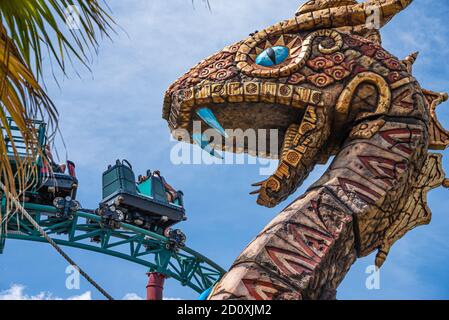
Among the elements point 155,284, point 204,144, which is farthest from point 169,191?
point 204,144

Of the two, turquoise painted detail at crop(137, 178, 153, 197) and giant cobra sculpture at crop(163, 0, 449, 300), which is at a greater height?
turquoise painted detail at crop(137, 178, 153, 197)

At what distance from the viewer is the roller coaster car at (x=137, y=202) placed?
12.8 meters

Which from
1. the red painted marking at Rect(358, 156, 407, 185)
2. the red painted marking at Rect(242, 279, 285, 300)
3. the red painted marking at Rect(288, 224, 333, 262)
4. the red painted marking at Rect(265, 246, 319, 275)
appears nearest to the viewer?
the red painted marking at Rect(242, 279, 285, 300)

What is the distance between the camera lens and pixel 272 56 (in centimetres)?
548

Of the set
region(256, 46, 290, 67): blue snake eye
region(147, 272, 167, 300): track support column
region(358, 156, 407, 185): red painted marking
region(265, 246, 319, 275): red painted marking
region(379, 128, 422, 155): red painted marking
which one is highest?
region(147, 272, 167, 300): track support column

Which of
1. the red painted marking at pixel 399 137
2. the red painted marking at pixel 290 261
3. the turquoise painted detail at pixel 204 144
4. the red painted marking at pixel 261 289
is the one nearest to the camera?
the red painted marking at pixel 261 289

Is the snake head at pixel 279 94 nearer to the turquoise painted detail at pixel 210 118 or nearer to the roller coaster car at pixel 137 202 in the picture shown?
the turquoise painted detail at pixel 210 118

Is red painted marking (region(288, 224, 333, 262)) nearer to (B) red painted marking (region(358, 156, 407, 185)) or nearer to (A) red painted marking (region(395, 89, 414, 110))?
(B) red painted marking (region(358, 156, 407, 185))

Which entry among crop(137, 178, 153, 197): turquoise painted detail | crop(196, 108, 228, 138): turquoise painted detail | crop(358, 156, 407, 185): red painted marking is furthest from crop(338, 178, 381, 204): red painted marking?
crop(137, 178, 153, 197): turquoise painted detail

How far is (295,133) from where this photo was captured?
5.28 meters

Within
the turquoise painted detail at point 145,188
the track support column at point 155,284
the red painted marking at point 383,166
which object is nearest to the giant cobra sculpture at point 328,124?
the red painted marking at point 383,166

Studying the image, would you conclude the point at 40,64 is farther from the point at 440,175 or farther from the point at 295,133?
the point at 440,175

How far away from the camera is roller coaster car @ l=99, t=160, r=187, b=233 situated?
42.1 ft

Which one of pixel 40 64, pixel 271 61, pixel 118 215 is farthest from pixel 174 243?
pixel 40 64
